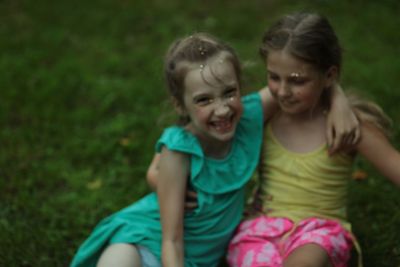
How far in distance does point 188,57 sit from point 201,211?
0.71 m

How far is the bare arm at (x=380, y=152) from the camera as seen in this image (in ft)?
8.80

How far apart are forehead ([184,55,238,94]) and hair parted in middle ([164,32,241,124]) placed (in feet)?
0.05

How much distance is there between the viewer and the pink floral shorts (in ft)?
8.64

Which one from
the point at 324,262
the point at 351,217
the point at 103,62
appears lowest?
the point at 351,217

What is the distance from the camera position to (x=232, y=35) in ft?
18.6

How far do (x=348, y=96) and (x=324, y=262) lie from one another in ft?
2.77

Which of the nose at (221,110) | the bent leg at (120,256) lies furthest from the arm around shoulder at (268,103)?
the bent leg at (120,256)

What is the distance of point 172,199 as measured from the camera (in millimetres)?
2633

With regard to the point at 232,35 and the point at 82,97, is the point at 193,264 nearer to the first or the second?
the point at 82,97

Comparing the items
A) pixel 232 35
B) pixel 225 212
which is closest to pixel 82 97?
pixel 232 35

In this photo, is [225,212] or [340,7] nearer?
[225,212]

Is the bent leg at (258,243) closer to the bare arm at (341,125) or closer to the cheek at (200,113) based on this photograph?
the bare arm at (341,125)

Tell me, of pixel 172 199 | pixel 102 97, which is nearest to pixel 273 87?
pixel 172 199

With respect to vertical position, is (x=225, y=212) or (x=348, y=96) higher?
(x=348, y=96)
